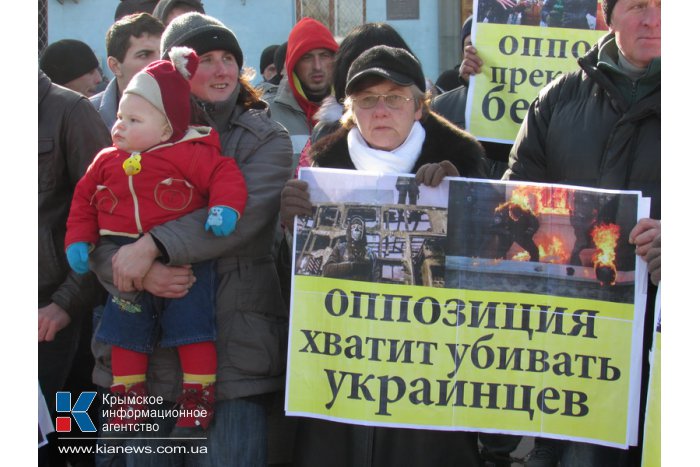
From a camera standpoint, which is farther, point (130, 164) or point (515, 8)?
point (515, 8)

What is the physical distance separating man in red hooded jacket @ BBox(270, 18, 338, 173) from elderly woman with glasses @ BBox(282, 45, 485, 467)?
5.37 ft

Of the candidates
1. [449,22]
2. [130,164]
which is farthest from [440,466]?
[449,22]

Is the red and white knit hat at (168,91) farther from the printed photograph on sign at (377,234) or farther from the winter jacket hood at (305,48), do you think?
the winter jacket hood at (305,48)

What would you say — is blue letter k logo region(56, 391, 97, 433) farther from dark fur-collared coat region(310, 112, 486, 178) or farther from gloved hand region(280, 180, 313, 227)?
dark fur-collared coat region(310, 112, 486, 178)

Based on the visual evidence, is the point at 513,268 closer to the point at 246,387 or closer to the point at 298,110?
the point at 246,387

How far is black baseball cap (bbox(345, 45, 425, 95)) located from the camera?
11.3 ft

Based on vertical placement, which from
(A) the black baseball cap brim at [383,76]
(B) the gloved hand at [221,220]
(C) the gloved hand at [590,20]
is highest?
(C) the gloved hand at [590,20]

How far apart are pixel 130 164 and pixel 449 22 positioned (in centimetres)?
1352

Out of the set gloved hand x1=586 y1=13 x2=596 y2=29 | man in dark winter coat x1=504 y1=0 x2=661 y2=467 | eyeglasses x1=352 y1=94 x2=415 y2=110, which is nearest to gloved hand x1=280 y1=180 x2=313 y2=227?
eyeglasses x1=352 y1=94 x2=415 y2=110

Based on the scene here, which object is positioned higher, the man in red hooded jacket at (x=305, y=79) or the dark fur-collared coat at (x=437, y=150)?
the man in red hooded jacket at (x=305, y=79)

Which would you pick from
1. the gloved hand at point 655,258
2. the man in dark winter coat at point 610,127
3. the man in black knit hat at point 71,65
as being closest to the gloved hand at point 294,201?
the man in dark winter coat at point 610,127

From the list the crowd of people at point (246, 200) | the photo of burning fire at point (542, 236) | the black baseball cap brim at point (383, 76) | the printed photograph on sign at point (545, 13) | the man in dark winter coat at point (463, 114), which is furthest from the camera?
the man in dark winter coat at point (463, 114)

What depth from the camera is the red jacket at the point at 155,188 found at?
332cm

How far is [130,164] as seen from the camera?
3297 mm
